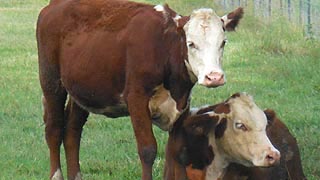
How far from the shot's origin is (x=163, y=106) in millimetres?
7820

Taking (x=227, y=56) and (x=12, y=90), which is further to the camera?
(x=227, y=56)

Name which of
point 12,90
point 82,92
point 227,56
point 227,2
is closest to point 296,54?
point 227,56

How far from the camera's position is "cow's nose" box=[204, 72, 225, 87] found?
7.04 metres

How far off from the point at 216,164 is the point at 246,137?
405 millimetres

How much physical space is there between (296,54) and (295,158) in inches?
353

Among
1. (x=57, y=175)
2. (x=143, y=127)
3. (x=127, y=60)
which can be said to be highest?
(x=127, y=60)

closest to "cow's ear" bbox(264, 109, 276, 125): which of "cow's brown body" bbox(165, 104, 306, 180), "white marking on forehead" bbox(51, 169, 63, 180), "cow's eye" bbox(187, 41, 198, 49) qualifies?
"cow's brown body" bbox(165, 104, 306, 180)

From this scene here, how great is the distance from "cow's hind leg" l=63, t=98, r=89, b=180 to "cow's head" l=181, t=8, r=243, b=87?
5.69 ft

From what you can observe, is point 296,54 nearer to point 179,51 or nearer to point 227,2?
point 179,51

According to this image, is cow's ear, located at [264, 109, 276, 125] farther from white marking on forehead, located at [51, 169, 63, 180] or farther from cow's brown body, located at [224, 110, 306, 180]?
white marking on forehead, located at [51, 169, 63, 180]

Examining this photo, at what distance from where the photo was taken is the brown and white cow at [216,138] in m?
7.76

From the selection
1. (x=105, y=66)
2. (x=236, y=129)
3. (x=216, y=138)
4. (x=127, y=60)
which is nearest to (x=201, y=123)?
(x=216, y=138)

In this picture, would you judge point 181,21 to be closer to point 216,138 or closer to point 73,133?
point 216,138

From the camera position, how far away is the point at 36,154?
32.8 feet
